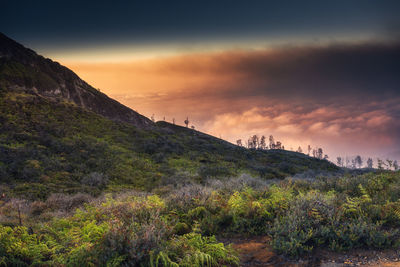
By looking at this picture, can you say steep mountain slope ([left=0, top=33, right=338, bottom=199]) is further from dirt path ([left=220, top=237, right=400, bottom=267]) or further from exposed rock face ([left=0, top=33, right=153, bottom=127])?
dirt path ([left=220, top=237, right=400, bottom=267])

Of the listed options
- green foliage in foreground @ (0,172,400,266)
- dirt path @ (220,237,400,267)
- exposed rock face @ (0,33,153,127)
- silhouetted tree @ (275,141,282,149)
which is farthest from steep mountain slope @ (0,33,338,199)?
silhouetted tree @ (275,141,282,149)

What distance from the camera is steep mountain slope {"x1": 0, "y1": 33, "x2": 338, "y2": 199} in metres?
21.7

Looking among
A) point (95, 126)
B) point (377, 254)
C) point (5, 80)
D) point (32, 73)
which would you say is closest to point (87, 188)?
point (377, 254)

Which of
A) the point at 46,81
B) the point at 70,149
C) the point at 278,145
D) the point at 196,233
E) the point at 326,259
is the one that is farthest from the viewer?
the point at 278,145

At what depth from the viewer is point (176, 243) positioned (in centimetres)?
462

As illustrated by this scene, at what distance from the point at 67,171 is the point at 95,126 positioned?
2022cm

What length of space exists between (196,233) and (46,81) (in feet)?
186

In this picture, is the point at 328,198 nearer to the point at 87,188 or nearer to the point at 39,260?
the point at 39,260

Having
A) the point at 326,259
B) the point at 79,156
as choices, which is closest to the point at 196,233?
the point at 326,259

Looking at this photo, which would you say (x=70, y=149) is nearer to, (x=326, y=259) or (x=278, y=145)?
(x=326, y=259)

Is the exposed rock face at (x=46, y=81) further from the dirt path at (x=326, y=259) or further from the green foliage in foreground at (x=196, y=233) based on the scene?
the dirt path at (x=326, y=259)

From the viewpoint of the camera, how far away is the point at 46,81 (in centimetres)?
5169

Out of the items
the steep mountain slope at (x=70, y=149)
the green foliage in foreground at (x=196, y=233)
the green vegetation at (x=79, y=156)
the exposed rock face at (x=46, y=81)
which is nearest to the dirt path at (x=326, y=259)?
the green foliage in foreground at (x=196, y=233)

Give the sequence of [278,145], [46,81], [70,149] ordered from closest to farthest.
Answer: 1. [70,149]
2. [46,81]
3. [278,145]
